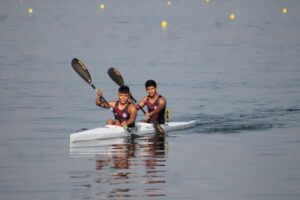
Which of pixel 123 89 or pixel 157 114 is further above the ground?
pixel 123 89

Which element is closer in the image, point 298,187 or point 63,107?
point 298,187

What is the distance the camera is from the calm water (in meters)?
24.2

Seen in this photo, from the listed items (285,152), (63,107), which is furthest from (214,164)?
(63,107)

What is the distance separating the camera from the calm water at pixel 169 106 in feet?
79.6

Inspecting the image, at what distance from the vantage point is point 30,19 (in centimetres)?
11181

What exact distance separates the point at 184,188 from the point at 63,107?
57.4ft

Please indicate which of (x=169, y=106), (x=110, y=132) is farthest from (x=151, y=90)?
(x=169, y=106)

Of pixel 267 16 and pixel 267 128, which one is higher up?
pixel 267 16

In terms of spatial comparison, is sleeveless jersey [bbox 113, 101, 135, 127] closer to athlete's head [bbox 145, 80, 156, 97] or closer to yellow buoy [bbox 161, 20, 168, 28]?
athlete's head [bbox 145, 80, 156, 97]

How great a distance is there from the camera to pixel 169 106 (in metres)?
41.6

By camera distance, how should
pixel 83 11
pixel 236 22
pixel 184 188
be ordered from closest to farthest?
pixel 184 188 → pixel 236 22 → pixel 83 11

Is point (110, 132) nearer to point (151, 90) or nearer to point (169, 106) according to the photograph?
point (151, 90)

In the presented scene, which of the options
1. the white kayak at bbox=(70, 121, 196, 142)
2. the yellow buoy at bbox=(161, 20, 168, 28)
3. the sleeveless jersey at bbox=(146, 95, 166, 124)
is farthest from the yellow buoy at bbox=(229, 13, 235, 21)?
the white kayak at bbox=(70, 121, 196, 142)

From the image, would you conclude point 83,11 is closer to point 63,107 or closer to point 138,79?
point 138,79
